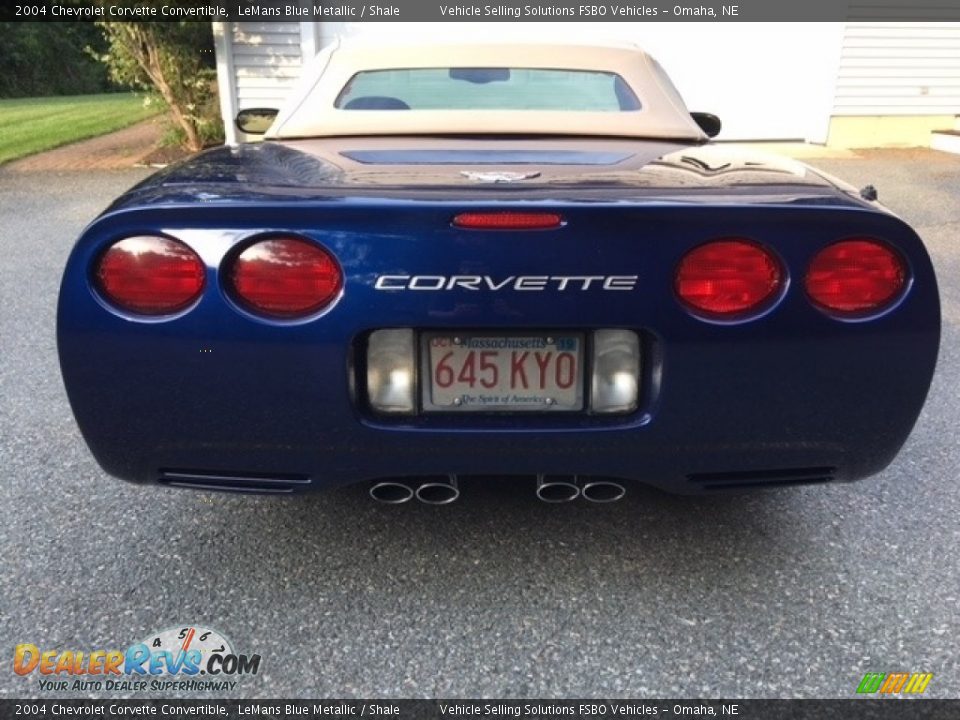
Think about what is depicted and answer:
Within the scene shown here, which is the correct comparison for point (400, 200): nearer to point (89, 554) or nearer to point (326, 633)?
point (326, 633)

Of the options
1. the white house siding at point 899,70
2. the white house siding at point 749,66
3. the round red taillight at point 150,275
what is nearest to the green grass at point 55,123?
the white house siding at point 749,66

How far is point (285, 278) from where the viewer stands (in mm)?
1745

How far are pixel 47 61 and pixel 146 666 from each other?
37.6 metres

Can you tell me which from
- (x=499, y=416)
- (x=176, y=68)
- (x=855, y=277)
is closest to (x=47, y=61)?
(x=176, y=68)

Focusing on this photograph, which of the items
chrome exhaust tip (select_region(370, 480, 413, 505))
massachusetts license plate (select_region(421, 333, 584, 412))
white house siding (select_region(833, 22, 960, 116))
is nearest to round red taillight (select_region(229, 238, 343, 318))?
massachusetts license plate (select_region(421, 333, 584, 412))

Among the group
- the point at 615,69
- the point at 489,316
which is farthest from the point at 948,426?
the point at 489,316

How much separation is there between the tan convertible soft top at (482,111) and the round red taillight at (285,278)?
39.0 inches

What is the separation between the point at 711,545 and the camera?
7.62ft

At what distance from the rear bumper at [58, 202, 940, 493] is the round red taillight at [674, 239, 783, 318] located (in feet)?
0.11

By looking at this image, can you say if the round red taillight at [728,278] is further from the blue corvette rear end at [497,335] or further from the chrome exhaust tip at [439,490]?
the chrome exhaust tip at [439,490]

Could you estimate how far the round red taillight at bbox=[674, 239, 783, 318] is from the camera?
1751 millimetres

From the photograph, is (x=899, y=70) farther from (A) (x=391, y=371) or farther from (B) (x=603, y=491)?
(A) (x=391, y=371)

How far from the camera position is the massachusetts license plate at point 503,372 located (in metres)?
1.80

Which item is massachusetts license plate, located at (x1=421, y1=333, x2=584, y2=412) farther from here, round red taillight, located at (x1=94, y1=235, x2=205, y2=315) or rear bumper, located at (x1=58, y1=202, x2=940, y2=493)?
round red taillight, located at (x1=94, y1=235, x2=205, y2=315)
